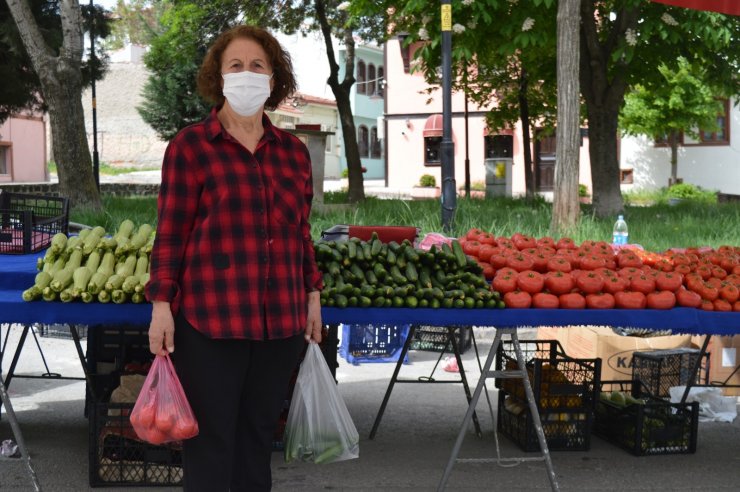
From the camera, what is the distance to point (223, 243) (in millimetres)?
3289

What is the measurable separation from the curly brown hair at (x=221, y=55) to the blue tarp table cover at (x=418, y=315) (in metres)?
1.39

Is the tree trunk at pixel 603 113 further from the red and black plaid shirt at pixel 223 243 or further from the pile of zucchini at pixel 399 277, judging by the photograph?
the red and black plaid shirt at pixel 223 243

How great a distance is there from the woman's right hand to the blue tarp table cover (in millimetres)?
1248

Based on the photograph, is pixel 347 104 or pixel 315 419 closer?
pixel 315 419

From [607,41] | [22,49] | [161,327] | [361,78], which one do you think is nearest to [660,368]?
[161,327]

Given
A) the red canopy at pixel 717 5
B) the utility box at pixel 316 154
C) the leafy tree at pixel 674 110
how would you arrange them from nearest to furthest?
the red canopy at pixel 717 5 < the utility box at pixel 316 154 < the leafy tree at pixel 674 110

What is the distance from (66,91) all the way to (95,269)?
1140 cm

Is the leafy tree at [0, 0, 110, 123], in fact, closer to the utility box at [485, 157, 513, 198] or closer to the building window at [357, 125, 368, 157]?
the utility box at [485, 157, 513, 198]

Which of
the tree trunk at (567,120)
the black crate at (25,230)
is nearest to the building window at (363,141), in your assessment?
the tree trunk at (567,120)

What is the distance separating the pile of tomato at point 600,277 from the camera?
4914 mm

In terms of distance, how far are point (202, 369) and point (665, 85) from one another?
16.8m

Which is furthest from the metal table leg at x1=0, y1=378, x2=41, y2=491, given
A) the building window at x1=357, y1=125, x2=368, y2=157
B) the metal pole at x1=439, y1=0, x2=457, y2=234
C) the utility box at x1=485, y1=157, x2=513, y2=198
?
the building window at x1=357, y1=125, x2=368, y2=157

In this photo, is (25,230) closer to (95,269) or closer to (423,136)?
(95,269)

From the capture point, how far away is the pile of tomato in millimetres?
4914
